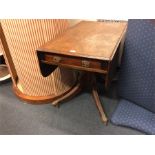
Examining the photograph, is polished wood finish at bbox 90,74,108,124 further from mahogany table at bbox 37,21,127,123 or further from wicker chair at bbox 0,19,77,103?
wicker chair at bbox 0,19,77,103

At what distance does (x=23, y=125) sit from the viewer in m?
1.55

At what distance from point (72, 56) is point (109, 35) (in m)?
0.38

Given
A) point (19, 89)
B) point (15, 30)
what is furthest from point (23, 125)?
point (15, 30)

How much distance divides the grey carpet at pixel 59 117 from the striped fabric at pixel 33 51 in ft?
0.52

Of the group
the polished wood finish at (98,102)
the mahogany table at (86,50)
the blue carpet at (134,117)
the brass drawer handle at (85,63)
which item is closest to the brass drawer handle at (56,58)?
the mahogany table at (86,50)

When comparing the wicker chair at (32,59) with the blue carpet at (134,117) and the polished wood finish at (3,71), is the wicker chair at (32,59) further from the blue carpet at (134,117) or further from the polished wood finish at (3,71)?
the blue carpet at (134,117)

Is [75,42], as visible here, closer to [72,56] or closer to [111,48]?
[72,56]

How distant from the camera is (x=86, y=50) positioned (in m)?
1.17

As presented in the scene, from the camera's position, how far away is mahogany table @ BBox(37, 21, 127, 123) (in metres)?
1.13

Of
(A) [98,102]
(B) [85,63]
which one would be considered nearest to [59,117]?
(A) [98,102]

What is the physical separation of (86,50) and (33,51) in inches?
20.3

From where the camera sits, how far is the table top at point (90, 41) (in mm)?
1142
